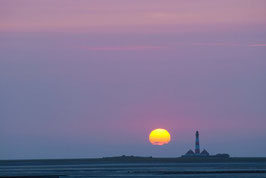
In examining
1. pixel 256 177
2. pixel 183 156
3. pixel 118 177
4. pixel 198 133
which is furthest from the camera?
pixel 183 156

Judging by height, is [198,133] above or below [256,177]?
above

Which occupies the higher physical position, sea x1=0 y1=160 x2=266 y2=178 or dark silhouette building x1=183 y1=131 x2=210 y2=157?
dark silhouette building x1=183 y1=131 x2=210 y2=157

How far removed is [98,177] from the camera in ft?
189

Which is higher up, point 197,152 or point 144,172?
point 197,152

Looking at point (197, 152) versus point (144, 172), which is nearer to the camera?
point (144, 172)

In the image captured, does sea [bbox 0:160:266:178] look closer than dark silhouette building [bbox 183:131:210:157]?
Yes

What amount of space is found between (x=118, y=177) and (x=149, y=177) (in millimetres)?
2840

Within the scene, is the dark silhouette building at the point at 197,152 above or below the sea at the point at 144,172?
above

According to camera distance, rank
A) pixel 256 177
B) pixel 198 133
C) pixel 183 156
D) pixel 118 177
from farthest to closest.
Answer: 1. pixel 183 156
2. pixel 198 133
3. pixel 118 177
4. pixel 256 177

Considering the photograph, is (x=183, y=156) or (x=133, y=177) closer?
(x=133, y=177)

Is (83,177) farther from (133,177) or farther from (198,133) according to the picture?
(198,133)

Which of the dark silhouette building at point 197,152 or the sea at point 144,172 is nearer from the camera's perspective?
the sea at point 144,172

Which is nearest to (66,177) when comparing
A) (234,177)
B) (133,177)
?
(133,177)

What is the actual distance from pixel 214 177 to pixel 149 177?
5.92 m
